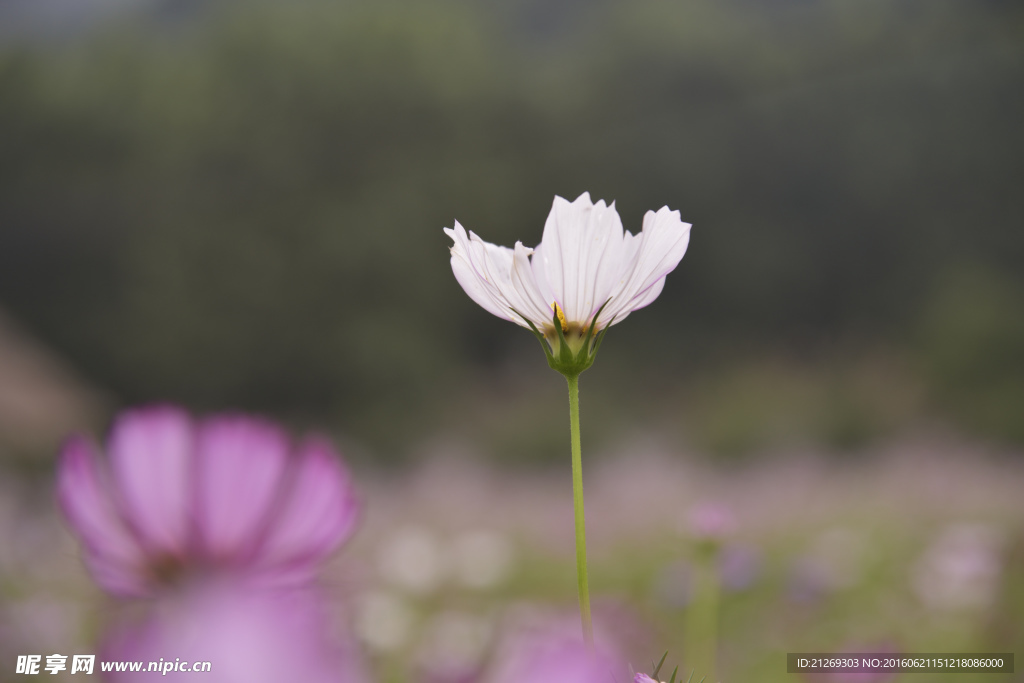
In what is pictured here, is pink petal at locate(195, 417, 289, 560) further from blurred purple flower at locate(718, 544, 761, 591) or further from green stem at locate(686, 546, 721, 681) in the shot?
blurred purple flower at locate(718, 544, 761, 591)

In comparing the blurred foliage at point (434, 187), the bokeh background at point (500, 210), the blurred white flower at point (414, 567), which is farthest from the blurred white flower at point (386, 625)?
the blurred foliage at point (434, 187)

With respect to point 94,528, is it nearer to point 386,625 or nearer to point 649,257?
point 649,257

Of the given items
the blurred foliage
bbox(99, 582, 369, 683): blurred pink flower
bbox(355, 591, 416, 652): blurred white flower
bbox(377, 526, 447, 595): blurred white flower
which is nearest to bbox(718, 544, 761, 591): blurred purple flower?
bbox(355, 591, 416, 652): blurred white flower

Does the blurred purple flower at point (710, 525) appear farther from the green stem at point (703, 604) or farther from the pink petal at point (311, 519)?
the pink petal at point (311, 519)

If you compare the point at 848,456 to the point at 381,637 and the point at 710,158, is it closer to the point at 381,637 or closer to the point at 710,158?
the point at 381,637

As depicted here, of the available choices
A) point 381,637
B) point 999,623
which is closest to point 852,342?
point 999,623

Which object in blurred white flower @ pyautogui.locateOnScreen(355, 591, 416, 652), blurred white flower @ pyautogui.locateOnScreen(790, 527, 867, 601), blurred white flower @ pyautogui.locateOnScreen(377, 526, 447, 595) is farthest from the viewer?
blurred white flower @ pyautogui.locateOnScreen(377, 526, 447, 595)

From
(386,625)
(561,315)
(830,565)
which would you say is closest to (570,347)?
(561,315)
